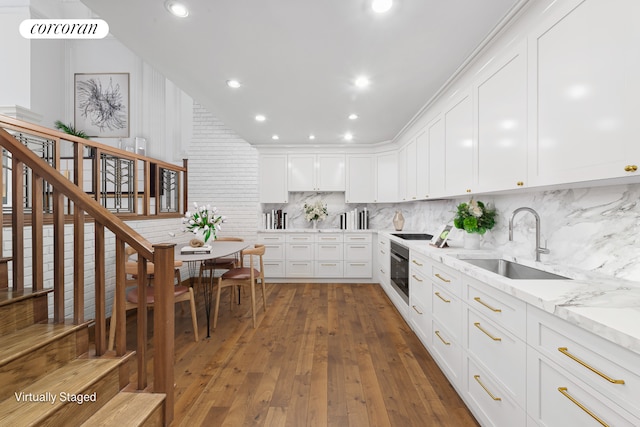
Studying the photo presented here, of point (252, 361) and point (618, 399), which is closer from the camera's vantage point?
point (618, 399)

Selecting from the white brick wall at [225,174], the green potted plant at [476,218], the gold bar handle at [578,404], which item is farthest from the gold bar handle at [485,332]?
the white brick wall at [225,174]

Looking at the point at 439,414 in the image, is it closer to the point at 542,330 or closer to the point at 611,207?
the point at 542,330

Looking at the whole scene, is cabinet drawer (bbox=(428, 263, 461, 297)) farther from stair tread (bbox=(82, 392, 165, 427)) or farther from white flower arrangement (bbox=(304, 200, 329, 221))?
white flower arrangement (bbox=(304, 200, 329, 221))

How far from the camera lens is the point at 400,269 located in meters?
3.51

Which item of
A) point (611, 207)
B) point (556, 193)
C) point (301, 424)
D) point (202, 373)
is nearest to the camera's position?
point (611, 207)

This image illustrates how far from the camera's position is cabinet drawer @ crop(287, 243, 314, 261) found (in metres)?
4.93

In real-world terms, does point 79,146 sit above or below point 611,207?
above

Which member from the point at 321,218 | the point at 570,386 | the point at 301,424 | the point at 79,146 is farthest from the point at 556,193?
the point at 79,146

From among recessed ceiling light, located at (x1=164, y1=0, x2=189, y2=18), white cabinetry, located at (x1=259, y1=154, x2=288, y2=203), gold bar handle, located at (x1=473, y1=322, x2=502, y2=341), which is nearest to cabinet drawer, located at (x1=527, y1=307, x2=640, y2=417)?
gold bar handle, located at (x1=473, y1=322, x2=502, y2=341)

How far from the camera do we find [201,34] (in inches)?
74.4

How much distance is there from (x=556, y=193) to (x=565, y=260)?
0.45 metres

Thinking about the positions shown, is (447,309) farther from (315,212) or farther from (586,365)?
(315,212)

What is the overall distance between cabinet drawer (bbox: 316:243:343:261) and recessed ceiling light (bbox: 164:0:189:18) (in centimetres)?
380

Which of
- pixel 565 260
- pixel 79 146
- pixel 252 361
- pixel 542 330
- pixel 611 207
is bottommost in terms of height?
pixel 252 361
